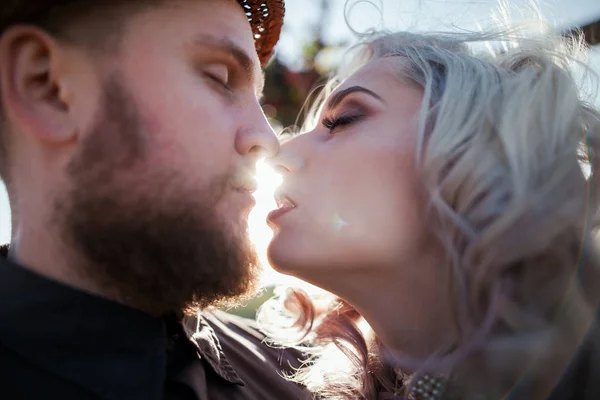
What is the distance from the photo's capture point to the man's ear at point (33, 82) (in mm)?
1592

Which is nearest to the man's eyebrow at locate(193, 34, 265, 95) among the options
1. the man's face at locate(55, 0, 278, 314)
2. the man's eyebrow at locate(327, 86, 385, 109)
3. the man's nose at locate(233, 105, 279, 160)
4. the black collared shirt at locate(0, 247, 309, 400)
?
the man's face at locate(55, 0, 278, 314)

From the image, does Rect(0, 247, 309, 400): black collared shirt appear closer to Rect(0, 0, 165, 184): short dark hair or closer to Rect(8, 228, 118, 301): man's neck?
Rect(8, 228, 118, 301): man's neck

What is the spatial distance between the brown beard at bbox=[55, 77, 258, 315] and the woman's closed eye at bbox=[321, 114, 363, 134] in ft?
1.97

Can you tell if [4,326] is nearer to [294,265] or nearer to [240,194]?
[240,194]

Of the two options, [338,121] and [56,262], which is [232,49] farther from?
[56,262]

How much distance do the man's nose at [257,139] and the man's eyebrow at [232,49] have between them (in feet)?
0.43

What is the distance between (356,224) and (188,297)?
61 cm

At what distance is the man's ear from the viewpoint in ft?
5.22

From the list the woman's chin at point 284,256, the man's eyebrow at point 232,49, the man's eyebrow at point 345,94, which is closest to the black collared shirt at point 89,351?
the woman's chin at point 284,256

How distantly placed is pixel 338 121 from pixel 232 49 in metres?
0.48

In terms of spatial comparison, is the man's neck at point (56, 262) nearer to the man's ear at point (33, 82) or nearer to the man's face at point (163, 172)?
the man's face at point (163, 172)

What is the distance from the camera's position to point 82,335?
1.38 meters

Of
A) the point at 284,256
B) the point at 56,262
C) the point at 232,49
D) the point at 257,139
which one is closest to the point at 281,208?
the point at 284,256

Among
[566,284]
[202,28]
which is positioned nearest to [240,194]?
[202,28]
